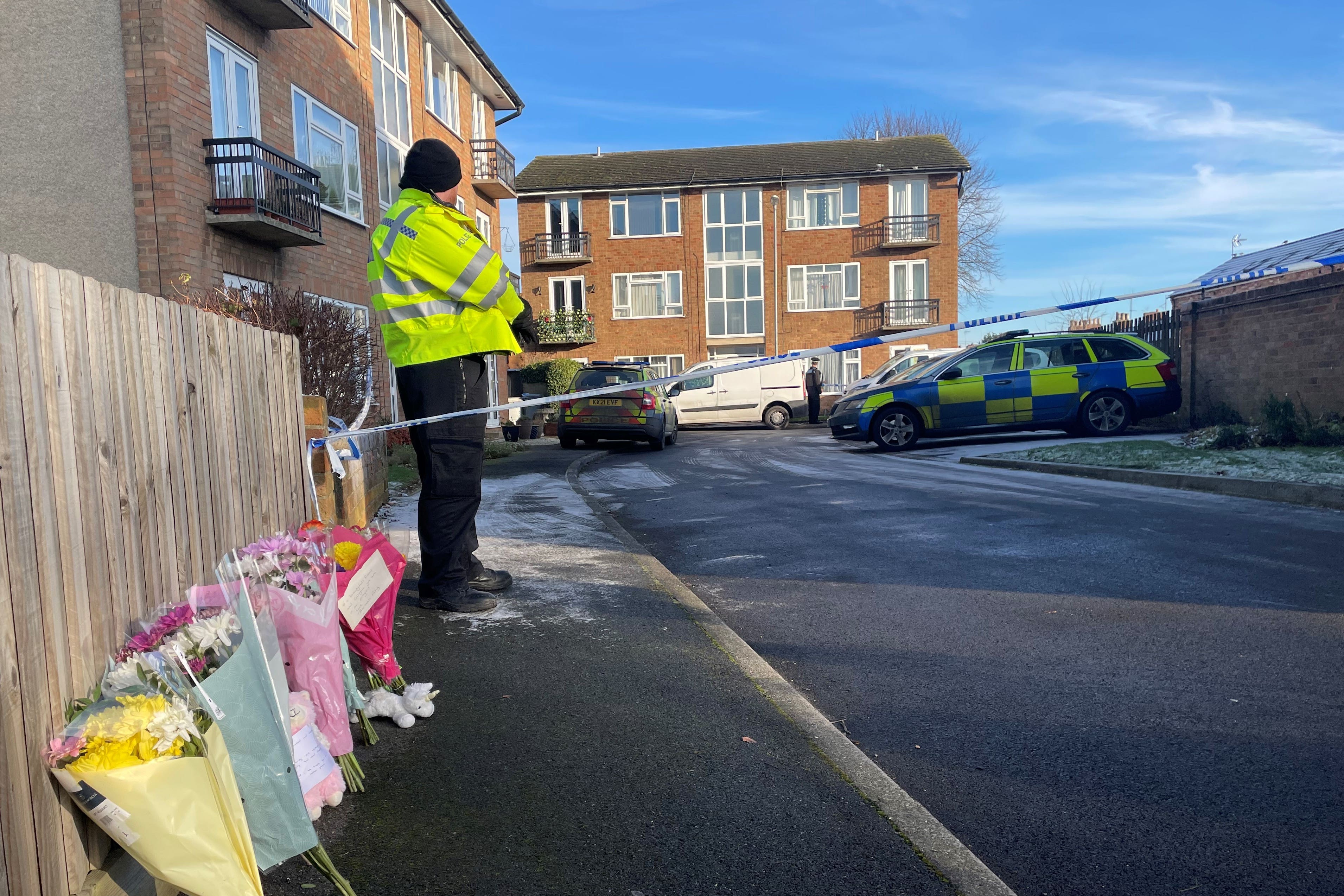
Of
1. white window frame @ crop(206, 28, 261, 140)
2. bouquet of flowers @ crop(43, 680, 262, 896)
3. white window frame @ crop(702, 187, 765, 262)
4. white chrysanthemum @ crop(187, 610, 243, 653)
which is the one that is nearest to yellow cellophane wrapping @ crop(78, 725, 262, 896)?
bouquet of flowers @ crop(43, 680, 262, 896)

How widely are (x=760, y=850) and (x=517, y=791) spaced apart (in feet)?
2.34

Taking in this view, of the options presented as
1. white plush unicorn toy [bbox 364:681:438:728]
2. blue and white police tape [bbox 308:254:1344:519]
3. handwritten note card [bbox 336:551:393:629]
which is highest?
blue and white police tape [bbox 308:254:1344:519]

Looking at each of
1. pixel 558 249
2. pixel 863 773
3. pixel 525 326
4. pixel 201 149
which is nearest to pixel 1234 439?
pixel 525 326

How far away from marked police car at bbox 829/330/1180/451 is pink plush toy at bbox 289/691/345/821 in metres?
13.5

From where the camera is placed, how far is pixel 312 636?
2.50 meters

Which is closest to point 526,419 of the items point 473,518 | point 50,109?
point 50,109

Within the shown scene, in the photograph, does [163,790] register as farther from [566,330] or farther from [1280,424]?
[566,330]

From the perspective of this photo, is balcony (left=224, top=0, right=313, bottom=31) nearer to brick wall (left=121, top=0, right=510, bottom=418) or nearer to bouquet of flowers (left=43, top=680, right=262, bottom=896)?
brick wall (left=121, top=0, right=510, bottom=418)

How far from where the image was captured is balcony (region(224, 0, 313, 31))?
13.3 m

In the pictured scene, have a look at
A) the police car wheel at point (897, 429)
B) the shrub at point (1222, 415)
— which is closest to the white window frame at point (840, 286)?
the police car wheel at point (897, 429)

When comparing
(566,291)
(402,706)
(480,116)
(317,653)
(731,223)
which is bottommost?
(402,706)

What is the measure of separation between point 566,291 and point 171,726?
123ft

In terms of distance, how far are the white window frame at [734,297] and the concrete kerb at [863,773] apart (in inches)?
1309

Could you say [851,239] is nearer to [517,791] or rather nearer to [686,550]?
[686,550]
